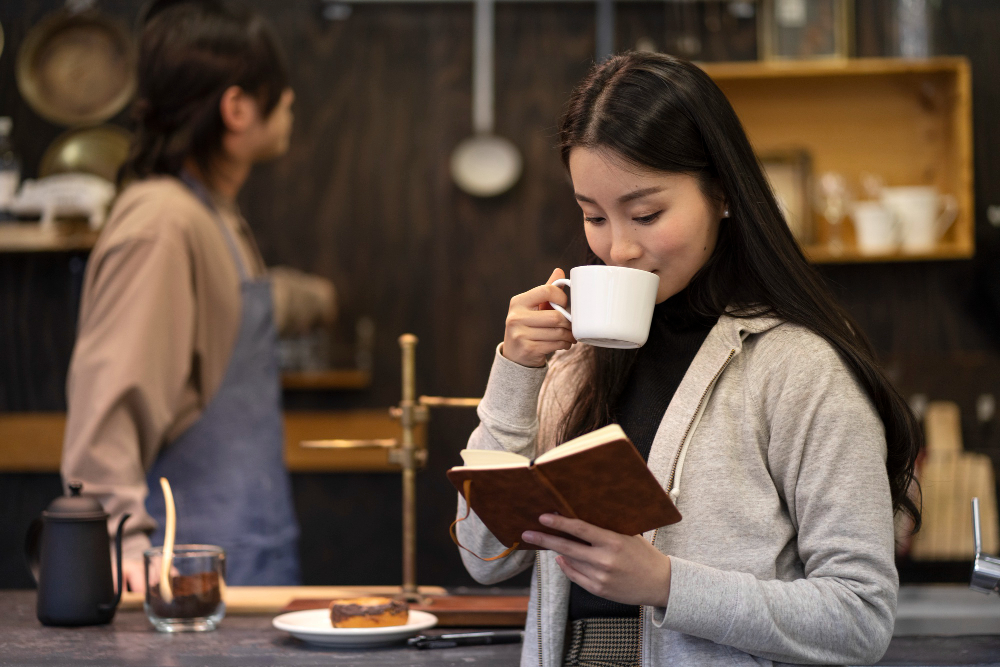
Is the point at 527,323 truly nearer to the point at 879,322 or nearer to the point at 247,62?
the point at 247,62

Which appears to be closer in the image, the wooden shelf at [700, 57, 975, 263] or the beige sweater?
the beige sweater

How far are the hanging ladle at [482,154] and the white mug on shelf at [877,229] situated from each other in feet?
3.86

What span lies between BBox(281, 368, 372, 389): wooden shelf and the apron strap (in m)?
1.36

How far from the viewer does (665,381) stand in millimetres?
1191

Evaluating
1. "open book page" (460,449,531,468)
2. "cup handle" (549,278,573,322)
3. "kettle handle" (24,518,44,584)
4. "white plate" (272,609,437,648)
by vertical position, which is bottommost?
"white plate" (272,609,437,648)

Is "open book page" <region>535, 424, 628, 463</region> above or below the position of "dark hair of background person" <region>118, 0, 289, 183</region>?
below

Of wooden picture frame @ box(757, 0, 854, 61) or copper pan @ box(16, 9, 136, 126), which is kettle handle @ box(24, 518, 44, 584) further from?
wooden picture frame @ box(757, 0, 854, 61)

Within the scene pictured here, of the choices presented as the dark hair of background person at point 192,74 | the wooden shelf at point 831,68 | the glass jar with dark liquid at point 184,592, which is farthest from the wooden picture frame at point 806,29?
the glass jar with dark liquid at point 184,592

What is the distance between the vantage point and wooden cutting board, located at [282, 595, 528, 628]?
4.56 feet

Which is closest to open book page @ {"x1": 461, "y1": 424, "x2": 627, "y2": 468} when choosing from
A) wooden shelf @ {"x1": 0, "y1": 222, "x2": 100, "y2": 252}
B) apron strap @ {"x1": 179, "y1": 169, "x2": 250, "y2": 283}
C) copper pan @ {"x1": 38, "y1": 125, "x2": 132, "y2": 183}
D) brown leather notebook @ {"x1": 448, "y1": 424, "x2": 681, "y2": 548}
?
brown leather notebook @ {"x1": 448, "y1": 424, "x2": 681, "y2": 548}

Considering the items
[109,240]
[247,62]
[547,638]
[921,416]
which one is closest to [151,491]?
[109,240]

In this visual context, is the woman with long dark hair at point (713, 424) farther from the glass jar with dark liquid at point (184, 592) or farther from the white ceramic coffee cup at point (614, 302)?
the glass jar with dark liquid at point (184, 592)

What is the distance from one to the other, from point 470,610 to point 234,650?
33cm

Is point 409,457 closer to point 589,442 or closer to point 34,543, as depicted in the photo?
point 34,543
